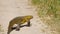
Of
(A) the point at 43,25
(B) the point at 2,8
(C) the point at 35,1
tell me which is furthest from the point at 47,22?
(B) the point at 2,8

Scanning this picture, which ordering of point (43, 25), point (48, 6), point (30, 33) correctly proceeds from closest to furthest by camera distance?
point (30, 33) < point (43, 25) < point (48, 6)

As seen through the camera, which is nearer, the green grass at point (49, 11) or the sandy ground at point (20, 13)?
the sandy ground at point (20, 13)

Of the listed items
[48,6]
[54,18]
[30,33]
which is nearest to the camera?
[30,33]

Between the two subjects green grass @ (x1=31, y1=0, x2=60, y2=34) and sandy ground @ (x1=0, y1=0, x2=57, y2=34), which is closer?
sandy ground @ (x1=0, y1=0, x2=57, y2=34)

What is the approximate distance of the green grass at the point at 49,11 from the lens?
5.45ft

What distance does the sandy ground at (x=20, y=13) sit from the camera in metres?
1.52

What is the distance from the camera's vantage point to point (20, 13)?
5.82ft

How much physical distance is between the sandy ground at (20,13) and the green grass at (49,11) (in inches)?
2.8

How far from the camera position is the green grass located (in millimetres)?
1660

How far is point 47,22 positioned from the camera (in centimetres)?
166

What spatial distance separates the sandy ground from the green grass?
0.07 meters

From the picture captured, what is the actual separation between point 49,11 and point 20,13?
0.33m

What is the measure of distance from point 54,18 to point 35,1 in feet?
1.15

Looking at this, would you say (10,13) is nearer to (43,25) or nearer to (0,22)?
(0,22)
